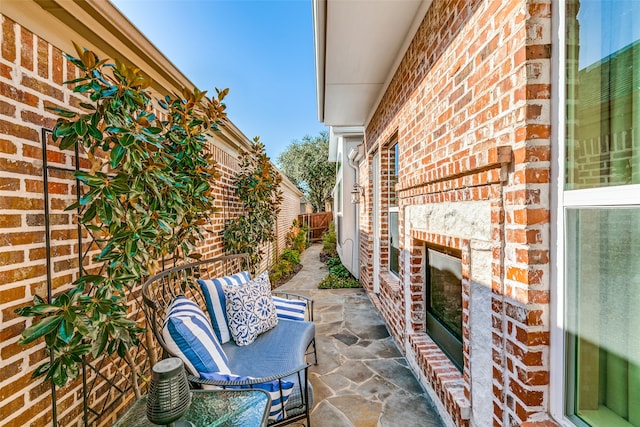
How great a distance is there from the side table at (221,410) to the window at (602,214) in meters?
1.36

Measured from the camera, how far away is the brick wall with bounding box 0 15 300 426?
1355 mm

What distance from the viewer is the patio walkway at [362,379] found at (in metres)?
2.33

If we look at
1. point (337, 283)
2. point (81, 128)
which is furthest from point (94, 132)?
point (337, 283)

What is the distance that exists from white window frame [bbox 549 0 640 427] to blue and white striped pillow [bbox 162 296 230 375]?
5.68 feet

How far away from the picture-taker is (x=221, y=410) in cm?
144

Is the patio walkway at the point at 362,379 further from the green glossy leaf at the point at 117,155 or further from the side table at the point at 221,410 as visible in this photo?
the green glossy leaf at the point at 117,155

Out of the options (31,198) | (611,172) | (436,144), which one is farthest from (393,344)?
(31,198)

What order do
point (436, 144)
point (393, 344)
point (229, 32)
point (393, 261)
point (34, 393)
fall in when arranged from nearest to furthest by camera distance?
point (34, 393) → point (436, 144) → point (393, 344) → point (393, 261) → point (229, 32)

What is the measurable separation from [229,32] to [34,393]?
10229 millimetres

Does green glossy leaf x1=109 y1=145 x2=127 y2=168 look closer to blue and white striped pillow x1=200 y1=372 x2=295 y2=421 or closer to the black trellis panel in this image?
the black trellis panel

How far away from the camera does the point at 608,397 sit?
1119 mm

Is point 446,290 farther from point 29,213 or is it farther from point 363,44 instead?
point 29,213

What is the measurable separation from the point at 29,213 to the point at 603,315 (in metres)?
2.58

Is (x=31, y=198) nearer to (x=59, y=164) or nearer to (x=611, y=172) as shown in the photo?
(x=59, y=164)
